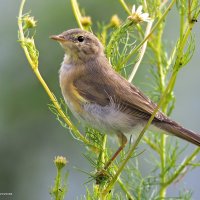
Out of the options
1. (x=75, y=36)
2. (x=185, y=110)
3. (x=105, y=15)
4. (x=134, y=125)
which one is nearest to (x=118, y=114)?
(x=134, y=125)

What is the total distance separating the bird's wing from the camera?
425 cm

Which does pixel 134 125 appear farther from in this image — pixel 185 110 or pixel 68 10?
pixel 185 110

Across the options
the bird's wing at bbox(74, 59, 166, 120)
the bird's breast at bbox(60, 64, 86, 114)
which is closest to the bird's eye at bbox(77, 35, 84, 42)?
the bird's breast at bbox(60, 64, 86, 114)

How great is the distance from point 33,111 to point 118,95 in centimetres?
276

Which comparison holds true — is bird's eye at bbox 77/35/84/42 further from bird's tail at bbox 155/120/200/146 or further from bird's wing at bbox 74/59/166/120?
bird's tail at bbox 155/120/200/146

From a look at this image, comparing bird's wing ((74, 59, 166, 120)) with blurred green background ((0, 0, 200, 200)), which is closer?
bird's wing ((74, 59, 166, 120))

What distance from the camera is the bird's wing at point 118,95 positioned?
14.0 ft

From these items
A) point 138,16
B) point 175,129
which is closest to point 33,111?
point 175,129

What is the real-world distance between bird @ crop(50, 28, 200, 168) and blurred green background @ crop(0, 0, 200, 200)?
7.11ft

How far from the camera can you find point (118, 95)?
431 cm

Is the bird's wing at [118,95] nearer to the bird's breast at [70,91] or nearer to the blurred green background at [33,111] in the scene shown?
the bird's breast at [70,91]

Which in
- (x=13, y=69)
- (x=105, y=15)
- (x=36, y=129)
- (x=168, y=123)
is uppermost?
(x=105, y=15)

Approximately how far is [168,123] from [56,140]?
2934 millimetres

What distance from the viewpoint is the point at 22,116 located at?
22.9 ft
